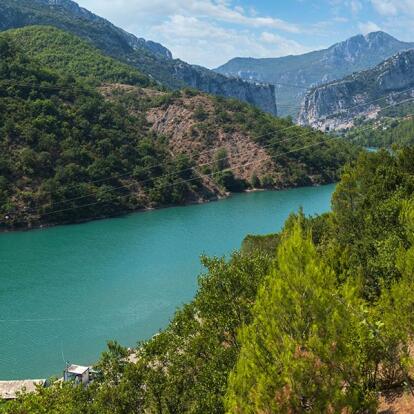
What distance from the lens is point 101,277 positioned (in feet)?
141

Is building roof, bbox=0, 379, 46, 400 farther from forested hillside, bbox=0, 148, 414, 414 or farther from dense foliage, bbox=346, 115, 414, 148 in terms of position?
dense foliage, bbox=346, 115, 414, 148

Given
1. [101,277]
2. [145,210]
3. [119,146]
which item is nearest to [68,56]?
[119,146]

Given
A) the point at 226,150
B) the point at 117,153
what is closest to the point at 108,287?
the point at 117,153

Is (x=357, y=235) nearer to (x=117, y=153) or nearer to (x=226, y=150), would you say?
(x=117, y=153)

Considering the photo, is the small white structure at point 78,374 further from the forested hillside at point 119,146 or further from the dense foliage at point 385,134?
the dense foliage at point 385,134

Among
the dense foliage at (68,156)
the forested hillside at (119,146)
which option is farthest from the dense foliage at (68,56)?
the dense foliage at (68,156)

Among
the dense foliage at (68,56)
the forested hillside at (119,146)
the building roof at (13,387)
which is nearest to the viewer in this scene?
the building roof at (13,387)

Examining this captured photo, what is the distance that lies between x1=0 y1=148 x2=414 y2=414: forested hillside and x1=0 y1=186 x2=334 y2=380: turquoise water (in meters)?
15.0

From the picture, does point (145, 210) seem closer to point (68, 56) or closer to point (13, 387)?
point (13, 387)

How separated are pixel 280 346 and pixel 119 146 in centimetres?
7451

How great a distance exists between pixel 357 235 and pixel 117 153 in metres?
58.2

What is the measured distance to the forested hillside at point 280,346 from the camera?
8219 millimetres

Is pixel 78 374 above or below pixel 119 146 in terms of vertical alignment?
below

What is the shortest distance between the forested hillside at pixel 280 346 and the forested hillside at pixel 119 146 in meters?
50.1
